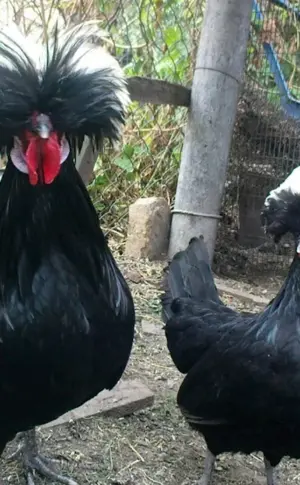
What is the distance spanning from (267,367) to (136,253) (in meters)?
2.42

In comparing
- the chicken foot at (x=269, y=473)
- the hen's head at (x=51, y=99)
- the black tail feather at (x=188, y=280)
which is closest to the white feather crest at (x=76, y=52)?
the hen's head at (x=51, y=99)

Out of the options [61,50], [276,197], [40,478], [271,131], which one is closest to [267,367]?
[276,197]

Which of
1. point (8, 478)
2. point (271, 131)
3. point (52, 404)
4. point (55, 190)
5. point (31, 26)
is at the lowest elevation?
point (8, 478)

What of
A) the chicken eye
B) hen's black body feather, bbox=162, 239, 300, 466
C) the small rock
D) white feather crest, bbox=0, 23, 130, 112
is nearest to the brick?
the small rock

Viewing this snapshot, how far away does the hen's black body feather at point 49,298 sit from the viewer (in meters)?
2.00

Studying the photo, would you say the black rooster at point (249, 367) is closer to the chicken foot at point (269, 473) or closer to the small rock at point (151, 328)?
the chicken foot at point (269, 473)

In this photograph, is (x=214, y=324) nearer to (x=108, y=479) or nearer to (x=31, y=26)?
(x=108, y=479)

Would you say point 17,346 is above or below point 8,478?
above

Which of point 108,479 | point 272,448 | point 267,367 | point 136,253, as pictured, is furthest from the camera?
point 136,253

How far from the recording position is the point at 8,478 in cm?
263

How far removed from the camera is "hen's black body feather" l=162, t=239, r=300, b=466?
2.31 m

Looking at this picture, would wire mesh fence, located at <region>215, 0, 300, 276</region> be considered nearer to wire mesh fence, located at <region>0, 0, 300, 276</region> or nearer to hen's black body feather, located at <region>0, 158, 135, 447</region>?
wire mesh fence, located at <region>0, 0, 300, 276</region>

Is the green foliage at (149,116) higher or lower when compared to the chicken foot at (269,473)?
higher

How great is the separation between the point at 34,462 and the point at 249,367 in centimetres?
91
